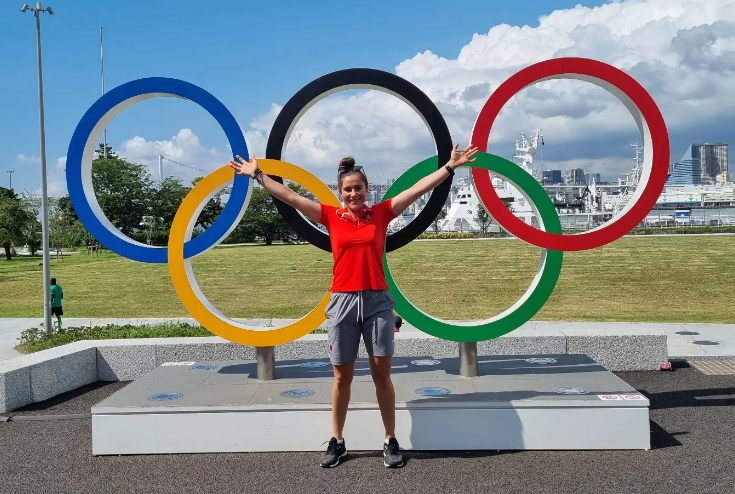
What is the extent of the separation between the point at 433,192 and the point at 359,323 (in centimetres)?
167

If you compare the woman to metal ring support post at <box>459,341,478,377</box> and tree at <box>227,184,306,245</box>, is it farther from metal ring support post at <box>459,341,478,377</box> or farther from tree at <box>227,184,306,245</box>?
tree at <box>227,184,306,245</box>

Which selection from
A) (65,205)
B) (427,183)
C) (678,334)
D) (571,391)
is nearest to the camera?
(427,183)

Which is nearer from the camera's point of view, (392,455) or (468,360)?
(392,455)

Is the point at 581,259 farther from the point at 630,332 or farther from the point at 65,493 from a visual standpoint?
the point at 65,493

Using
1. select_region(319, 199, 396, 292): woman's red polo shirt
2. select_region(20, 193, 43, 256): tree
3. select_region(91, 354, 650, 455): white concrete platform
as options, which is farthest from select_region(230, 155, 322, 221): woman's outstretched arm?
select_region(20, 193, 43, 256): tree

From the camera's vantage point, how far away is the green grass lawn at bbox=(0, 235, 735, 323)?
50.1 feet

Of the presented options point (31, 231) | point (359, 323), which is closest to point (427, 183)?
point (359, 323)

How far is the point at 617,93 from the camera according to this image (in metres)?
5.55

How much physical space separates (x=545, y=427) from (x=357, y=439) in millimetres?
1346

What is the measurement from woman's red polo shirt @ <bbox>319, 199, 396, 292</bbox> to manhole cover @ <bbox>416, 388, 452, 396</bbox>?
110 centimetres

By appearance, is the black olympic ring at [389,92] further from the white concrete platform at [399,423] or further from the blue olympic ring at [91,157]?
the white concrete platform at [399,423]

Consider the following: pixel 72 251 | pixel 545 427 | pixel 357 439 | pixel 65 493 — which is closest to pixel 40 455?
pixel 65 493

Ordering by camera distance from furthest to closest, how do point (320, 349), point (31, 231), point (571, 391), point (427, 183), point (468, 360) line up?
point (31, 231) < point (320, 349) < point (468, 360) < point (571, 391) < point (427, 183)

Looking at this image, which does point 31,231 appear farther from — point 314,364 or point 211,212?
point 314,364
